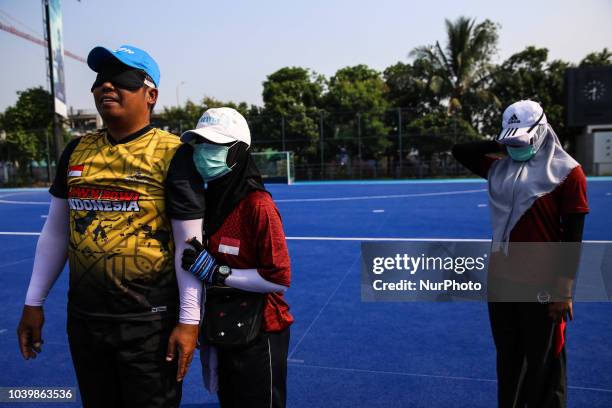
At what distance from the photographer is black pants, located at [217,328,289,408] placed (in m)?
2.05

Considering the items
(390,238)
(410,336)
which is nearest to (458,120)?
(390,238)

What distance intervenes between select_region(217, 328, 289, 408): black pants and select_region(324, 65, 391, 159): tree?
98.1ft

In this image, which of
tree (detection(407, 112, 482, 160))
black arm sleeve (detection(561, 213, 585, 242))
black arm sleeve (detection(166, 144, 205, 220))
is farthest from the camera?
tree (detection(407, 112, 482, 160))

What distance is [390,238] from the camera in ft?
29.5

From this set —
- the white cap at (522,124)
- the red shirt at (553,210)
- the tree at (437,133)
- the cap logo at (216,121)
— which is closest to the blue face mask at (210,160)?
the cap logo at (216,121)

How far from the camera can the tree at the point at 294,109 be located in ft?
107

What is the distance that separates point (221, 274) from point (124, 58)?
0.97 metres

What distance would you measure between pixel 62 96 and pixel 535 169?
30153 millimetres

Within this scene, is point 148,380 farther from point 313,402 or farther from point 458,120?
point 458,120

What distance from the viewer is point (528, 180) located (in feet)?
8.79

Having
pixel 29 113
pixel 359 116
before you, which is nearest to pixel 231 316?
pixel 359 116

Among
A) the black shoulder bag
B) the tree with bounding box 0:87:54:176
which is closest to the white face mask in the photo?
the black shoulder bag

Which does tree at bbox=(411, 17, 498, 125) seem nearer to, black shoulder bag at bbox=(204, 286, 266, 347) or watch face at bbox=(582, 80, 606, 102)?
watch face at bbox=(582, 80, 606, 102)

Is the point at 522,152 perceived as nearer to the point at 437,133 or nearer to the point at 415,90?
the point at 437,133
